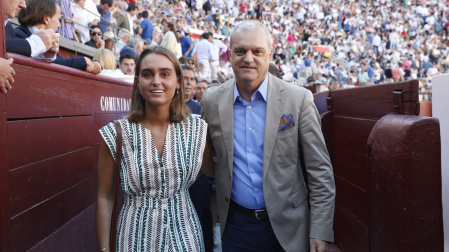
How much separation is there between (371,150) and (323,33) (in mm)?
26648

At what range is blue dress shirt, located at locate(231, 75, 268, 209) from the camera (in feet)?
6.19

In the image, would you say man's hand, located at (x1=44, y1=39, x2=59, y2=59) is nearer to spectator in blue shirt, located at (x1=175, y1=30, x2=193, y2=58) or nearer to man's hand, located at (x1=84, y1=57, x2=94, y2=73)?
man's hand, located at (x1=84, y1=57, x2=94, y2=73)

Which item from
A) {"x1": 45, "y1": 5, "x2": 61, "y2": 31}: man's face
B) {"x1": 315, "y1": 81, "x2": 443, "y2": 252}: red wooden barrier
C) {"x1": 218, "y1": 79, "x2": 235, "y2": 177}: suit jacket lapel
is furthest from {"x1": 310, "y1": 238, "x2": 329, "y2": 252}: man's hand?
{"x1": 45, "y1": 5, "x2": 61, "y2": 31}: man's face

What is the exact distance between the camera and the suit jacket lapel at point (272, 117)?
6.04ft

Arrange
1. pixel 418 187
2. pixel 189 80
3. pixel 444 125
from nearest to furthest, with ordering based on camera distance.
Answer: pixel 418 187 < pixel 444 125 < pixel 189 80

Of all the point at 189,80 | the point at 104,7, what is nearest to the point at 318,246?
the point at 189,80

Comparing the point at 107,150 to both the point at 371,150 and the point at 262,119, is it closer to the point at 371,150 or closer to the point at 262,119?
the point at 262,119

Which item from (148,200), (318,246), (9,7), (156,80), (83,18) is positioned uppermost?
(83,18)

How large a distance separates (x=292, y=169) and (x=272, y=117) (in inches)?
10.9

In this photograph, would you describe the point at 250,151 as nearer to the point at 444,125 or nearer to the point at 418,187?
the point at 418,187

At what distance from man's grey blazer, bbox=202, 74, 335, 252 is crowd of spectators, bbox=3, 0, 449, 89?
915 centimetres

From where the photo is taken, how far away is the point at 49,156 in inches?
93.3

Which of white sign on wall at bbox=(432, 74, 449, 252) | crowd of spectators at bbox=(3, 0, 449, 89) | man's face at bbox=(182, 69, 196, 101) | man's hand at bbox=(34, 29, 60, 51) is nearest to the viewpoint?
white sign on wall at bbox=(432, 74, 449, 252)

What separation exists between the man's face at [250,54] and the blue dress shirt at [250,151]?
0.10 meters
